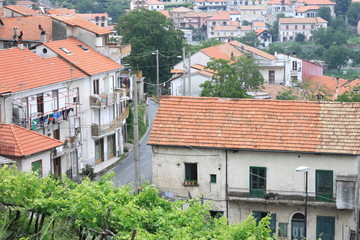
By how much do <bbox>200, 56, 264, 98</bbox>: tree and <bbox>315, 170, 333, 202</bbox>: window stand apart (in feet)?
77.1

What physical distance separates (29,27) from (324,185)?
3242 centimetres

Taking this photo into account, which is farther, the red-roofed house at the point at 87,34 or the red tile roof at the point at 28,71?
the red-roofed house at the point at 87,34

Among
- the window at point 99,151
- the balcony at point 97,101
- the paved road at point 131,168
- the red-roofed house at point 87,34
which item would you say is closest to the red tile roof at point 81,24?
the red-roofed house at point 87,34

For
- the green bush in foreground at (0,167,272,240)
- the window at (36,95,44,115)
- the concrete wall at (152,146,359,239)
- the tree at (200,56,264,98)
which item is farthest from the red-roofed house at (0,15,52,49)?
the green bush in foreground at (0,167,272,240)

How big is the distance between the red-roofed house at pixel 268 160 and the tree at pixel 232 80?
21.2 meters

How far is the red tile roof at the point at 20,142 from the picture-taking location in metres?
33.2

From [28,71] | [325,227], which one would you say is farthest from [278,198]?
[28,71]

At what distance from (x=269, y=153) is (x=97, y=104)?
1719cm

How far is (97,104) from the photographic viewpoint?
156ft

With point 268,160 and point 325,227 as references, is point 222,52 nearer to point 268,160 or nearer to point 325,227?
point 268,160

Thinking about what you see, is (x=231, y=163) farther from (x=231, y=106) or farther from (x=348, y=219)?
(x=348, y=219)

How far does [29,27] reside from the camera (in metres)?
58.4

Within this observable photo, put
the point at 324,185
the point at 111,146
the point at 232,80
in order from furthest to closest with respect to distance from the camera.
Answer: the point at 232,80
the point at 111,146
the point at 324,185

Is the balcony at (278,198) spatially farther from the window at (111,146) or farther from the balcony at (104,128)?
the window at (111,146)
